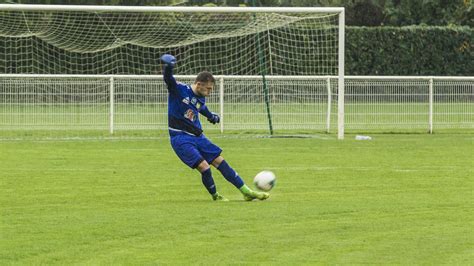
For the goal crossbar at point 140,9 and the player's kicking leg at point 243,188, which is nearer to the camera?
the player's kicking leg at point 243,188

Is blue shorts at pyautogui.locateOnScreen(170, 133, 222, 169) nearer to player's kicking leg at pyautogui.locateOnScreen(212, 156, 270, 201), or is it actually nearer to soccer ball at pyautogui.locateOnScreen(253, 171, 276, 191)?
player's kicking leg at pyautogui.locateOnScreen(212, 156, 270, 201)

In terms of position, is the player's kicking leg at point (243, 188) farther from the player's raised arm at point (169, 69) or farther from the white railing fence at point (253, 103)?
the white railing fence at point (253, 103)

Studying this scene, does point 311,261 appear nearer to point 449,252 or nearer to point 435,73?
point 449,252

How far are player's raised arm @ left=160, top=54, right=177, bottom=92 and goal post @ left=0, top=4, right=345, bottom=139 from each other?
11.3m

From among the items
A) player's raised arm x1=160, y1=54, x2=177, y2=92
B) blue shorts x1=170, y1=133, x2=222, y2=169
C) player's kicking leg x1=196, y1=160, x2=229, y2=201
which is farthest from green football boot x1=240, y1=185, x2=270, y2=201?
player's raised arm x1=160, y1=54, x2=177, y2=92

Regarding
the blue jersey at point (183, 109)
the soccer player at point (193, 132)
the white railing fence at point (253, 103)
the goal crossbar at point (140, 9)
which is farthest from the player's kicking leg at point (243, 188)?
the white railing fence at point (253, 103)

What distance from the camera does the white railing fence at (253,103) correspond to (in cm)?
2780

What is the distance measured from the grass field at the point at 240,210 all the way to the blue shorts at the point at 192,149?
1.62 feet

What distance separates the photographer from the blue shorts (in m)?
14.3

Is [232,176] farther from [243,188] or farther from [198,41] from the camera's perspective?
[198,41]

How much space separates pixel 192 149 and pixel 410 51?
34.5 m

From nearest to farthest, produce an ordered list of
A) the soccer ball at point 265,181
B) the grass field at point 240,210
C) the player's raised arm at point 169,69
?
1. the grass field at point 240,210
2. the player's raised arm at point 169,69
3. the soccer ball at point 265,181

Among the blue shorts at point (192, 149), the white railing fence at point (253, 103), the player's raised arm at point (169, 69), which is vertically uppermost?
the player's raised arm at point (169, 69)

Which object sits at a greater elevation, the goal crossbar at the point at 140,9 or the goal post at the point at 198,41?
the goal crossbar at the point at 140,9
